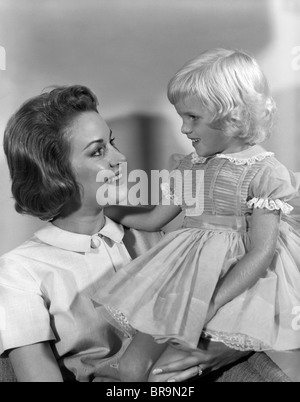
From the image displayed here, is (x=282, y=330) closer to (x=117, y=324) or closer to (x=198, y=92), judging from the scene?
(x=117, y=324)

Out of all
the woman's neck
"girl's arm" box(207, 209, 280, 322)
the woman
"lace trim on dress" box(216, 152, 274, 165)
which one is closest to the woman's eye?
the woman

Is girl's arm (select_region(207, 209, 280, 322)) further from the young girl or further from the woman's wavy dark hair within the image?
the woman's wavy dark hair

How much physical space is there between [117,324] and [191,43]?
996mm

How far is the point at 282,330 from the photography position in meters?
1.37

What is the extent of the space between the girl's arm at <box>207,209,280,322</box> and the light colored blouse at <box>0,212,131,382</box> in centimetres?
35

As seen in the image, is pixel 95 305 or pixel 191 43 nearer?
pixel 95 305

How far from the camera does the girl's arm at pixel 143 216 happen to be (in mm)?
1728

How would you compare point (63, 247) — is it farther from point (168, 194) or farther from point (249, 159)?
point (249, 159)

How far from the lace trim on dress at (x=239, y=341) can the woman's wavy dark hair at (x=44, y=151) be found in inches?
21.5

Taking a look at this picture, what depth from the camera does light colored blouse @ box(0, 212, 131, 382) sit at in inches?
59.1

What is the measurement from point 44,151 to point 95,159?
0.14 metres

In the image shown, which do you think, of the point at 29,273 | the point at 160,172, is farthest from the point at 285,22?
the point at 29,273

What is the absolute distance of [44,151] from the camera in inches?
62.6

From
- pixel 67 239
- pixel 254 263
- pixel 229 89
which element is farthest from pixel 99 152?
pixel 254 263
